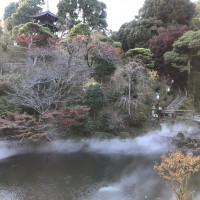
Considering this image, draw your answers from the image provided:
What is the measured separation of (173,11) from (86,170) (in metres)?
19.7

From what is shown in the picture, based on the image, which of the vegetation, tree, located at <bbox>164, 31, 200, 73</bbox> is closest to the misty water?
the vegetation

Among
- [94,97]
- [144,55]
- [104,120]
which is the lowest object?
[104,120]

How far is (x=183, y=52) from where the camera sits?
1575cm

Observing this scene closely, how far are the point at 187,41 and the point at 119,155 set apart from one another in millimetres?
11633

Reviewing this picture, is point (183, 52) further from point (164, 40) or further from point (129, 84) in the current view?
point (129, 84)

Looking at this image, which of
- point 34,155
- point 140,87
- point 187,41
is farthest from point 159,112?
point 34,155

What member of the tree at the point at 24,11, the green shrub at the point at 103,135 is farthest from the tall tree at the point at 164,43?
the tree at the point at 24,11

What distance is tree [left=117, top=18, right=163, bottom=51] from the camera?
19.0m

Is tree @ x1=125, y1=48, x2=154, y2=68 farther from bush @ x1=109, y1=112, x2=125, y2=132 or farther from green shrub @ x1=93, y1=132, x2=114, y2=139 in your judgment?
green shrub @ x1=93, y1=132, x2=114, y2=139

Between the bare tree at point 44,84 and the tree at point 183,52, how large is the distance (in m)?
8.49

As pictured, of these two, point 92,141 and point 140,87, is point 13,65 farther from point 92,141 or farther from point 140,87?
point 140,87

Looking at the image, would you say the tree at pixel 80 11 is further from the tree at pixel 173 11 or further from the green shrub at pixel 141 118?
the green shrub at pixel 141 118

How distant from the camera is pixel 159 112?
1387 cm

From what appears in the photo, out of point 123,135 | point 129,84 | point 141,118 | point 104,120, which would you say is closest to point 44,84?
point 104,120
